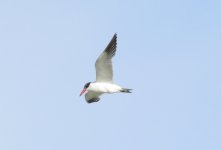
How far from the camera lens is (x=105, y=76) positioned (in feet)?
149

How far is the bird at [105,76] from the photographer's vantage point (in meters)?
44.9

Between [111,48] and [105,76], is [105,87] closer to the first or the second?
[105,76]

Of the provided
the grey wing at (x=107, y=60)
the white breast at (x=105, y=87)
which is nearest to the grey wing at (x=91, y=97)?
the white breast at (x=105, y=87)

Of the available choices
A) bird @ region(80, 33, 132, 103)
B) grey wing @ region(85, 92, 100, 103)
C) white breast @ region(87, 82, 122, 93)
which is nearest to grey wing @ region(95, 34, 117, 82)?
bird @ region(80, 33, 132, 103)

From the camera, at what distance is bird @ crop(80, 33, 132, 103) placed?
44.9 meters

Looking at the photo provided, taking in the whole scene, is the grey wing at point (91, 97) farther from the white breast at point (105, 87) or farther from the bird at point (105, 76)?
the white breast at point (105, 87)

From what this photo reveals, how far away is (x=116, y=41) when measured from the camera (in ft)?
148

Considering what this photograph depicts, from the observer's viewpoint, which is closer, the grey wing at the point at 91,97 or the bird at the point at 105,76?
the bird at the point at 105,76

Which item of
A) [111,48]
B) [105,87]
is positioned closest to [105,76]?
[105,87]

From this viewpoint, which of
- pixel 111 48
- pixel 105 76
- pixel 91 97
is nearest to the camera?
pixel 111 48

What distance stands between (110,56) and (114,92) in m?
1.39

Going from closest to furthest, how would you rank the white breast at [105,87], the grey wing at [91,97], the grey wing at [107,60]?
1. the grey wing at [107,60]
2. the white breast at [105,87]
3. the grey wing at [91,97]

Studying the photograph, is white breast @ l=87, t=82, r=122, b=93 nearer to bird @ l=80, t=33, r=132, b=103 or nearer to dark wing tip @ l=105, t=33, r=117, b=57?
bird @ l=80, t=33, r=132, b=103

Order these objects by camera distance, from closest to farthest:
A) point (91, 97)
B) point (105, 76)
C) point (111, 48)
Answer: point (111, 48) → point (105, 76) → point (91, 97)
